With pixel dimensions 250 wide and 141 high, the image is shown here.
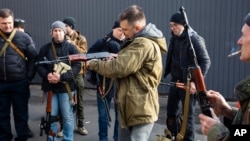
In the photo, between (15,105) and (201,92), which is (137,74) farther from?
(15,105)

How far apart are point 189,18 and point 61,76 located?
431cm


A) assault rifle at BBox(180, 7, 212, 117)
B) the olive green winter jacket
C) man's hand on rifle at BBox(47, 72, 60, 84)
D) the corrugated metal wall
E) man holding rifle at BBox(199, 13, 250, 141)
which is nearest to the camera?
man holding rifle at BBox(199, 13, 250, 141)

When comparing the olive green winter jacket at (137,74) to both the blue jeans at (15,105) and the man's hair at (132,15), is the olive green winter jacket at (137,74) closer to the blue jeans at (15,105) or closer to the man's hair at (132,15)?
the man's hair at (132,15)

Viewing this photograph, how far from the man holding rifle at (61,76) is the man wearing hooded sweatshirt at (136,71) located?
4.08 feet

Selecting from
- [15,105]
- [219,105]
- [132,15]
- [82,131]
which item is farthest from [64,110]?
[219,105]

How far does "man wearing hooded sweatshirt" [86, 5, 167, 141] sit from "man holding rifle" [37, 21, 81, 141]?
1.24m

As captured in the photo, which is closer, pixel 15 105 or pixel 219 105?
pixel 219 105

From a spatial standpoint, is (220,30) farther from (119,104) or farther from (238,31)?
(119,104)

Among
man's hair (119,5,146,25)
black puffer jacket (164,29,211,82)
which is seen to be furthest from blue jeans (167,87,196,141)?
man's hair (119,5,146,25)

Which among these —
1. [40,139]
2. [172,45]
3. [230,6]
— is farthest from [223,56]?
[40,139]

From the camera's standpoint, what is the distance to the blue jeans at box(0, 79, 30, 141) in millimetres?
4992

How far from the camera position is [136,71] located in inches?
132

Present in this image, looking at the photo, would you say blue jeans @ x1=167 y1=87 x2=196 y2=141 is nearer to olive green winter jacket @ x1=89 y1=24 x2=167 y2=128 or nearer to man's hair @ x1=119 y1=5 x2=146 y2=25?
olive green winter jacket @ x1=89 y1=24 x2=167 y2=128

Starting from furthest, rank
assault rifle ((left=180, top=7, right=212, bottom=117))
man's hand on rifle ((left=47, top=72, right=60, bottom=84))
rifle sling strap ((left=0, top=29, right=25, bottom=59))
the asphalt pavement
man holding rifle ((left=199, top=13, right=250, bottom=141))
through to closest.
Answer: the asphalt pavement → rifle sling strap ((left=0, top=29, right=25, bottom=59)) → man's hand on rifle ((left=47, top=72, right=60, bottom=84)) → assault rifle ((left=180, top=7, right=212, bottom=117)) → man holding rifle ((left=199, top=13, right=250, bottom=141))
